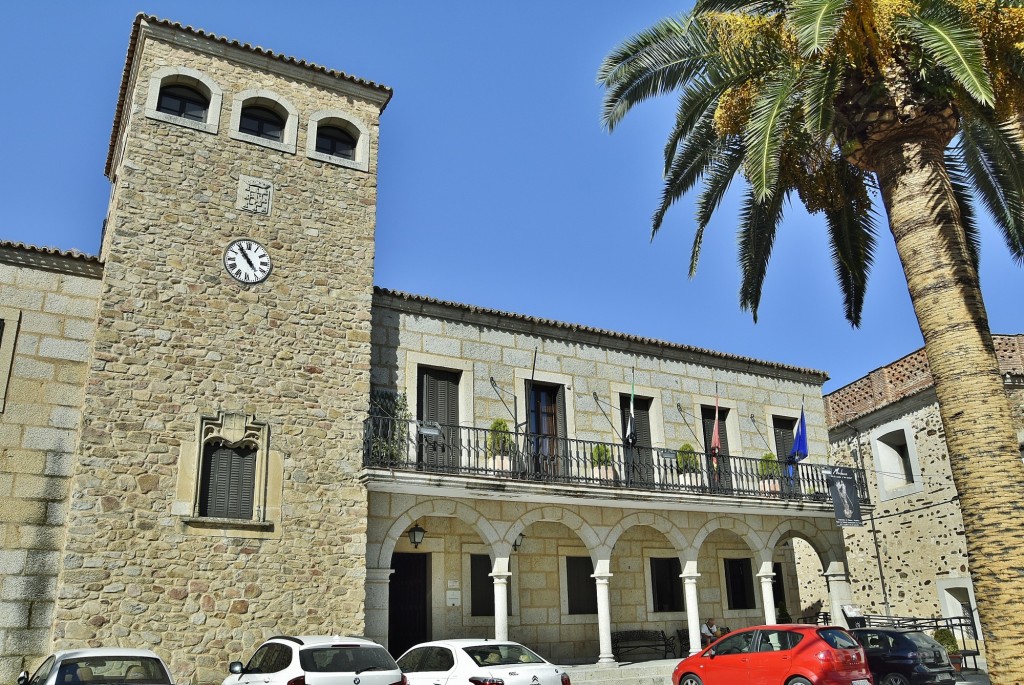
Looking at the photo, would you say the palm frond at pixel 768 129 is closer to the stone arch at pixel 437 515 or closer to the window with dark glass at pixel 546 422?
the window with dark glass at pixel 546 422

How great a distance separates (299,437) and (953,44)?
36.2ft

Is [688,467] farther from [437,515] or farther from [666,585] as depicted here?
[437,515]

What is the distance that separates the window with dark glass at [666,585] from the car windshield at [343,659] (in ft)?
34.3

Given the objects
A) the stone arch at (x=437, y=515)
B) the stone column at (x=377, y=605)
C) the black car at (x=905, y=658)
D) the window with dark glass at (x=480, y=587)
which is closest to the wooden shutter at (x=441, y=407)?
the stone arch at (x=437, y=515)

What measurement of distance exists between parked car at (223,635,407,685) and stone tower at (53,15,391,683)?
3423 mm

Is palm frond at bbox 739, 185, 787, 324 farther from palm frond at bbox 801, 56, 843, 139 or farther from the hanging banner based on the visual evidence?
the hanging banner

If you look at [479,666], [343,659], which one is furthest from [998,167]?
[343,659]

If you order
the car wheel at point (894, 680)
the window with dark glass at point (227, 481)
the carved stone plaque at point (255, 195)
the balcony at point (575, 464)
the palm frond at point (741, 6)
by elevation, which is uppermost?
the palm frond at point (741, 6)

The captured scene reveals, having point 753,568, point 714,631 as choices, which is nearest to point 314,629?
point 714,631

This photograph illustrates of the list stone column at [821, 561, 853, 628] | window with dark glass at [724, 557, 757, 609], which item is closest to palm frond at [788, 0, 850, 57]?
stone column at [821, 561, 853, 628]

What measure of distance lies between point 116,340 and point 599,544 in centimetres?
951

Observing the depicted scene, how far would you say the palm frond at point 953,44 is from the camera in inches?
358

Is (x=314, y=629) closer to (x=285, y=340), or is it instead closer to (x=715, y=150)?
(x=285, y=340)

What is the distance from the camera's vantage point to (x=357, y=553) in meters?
13.7
